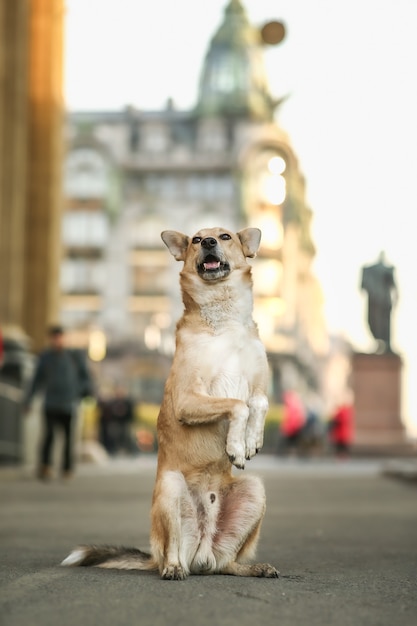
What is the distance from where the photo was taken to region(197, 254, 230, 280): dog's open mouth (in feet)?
18.6

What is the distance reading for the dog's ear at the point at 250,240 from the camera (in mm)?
5871

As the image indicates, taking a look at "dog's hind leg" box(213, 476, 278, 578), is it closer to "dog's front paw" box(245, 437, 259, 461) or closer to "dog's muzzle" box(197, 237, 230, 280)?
"dog's front paw" box(245, 437, 259, 461)

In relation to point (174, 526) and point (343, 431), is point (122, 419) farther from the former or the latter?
point (174, 526)

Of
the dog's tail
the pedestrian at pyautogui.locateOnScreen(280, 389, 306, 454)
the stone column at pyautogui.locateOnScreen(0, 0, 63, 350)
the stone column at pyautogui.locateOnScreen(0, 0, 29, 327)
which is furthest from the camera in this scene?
the pedestrian at pyautogui.locateOnScreen(280, 389, 306, 454)

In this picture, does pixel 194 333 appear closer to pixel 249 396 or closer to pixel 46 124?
pixel 249 396

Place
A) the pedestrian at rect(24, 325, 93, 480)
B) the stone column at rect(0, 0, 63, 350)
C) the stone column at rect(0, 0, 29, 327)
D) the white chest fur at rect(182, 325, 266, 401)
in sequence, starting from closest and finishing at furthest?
1. the white chest fur at rect(182, 325, 266, 401)
2. the pedestrian at rect(24, 325, 93, 480)
3. the stone column at rect(0, 0, 29, 327)
4. the stone column at rect(0, 0, 63, 350)

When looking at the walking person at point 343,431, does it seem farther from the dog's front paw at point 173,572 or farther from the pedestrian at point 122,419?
the dog's front paw at point 173,572

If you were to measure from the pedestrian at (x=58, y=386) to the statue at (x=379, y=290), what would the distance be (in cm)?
2234

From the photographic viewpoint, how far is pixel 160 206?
95312 mm

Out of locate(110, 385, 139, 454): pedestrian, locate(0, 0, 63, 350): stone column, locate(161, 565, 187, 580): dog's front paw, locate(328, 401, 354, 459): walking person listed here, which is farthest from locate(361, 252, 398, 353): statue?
locate(161, 565, 187, 580): dog's front paw

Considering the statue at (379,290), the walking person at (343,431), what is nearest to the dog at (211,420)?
the walking person at (343,431)

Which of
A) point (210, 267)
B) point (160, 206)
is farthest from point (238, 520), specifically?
point (160, 206)

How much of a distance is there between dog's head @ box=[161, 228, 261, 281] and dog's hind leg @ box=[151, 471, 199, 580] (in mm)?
864

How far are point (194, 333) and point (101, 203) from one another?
89.5 metres
